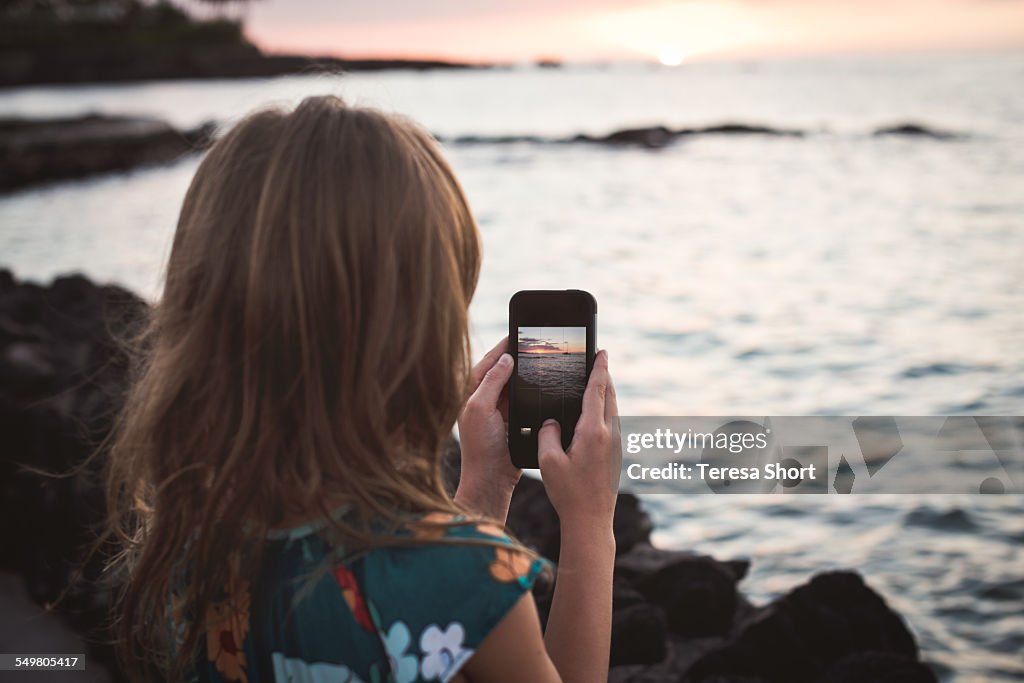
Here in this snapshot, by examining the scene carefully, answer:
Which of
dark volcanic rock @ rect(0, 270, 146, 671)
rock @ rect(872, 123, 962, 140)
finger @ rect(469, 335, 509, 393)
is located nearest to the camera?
finger @ rect(469, 335, 509, 393)

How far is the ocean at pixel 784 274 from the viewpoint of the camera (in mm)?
5828

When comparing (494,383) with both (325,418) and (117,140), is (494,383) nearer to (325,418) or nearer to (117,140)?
(325,418)

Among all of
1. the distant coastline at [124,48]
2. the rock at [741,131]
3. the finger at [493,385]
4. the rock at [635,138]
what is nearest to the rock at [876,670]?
the finger at [493,385]

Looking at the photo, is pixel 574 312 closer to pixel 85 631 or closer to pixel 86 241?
pixel 85 631

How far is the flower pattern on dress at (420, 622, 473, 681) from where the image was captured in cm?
119

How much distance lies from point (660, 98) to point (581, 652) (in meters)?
63.4

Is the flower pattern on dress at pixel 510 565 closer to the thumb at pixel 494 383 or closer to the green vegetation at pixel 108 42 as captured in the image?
the thumb at pixel 494 383

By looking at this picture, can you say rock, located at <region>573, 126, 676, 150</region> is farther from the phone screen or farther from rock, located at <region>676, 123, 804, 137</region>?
the phone screen

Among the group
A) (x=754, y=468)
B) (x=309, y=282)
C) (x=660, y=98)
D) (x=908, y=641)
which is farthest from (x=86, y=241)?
(x=660, y=98)

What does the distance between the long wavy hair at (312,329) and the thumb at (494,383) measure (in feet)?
0.97

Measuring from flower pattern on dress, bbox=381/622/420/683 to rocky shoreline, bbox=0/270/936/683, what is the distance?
6.90ft

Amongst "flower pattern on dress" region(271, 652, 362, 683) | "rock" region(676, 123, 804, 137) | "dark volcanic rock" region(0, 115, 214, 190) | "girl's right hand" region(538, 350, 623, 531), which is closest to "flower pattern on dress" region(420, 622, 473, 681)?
"flower pattern on dress" region(271, 652, 362, 683)

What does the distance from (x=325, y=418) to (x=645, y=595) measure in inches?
134

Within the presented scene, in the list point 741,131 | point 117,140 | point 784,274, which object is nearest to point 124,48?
point 117,140
